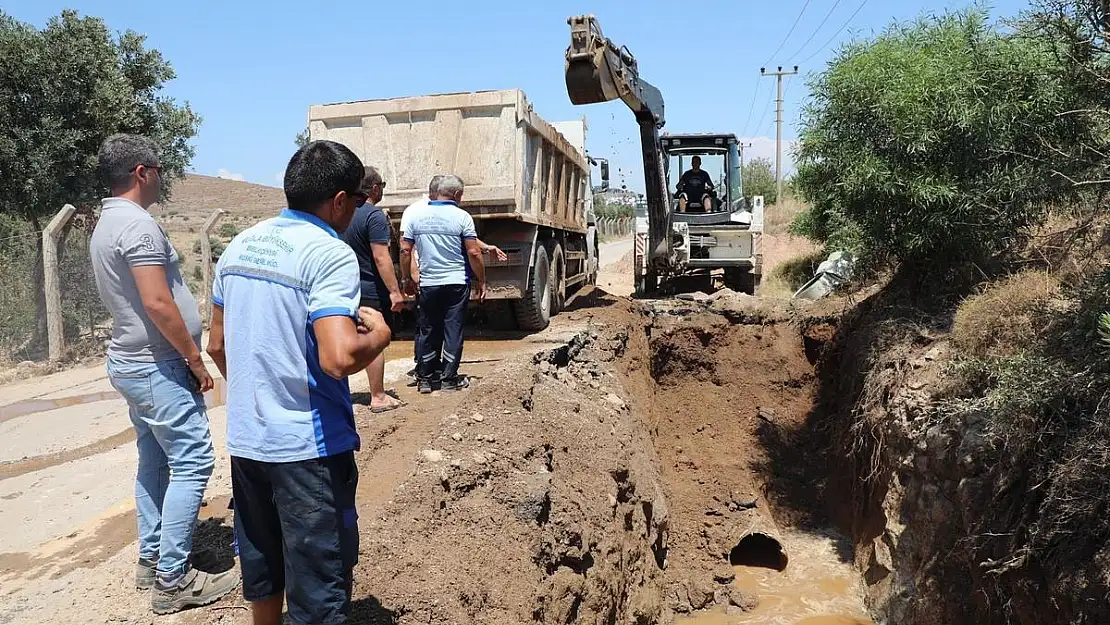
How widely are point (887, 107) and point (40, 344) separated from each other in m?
10.4

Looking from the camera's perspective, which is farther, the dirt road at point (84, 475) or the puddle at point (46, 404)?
the puddle at point (46, 404)

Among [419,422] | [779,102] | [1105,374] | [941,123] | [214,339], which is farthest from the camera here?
[779,102]

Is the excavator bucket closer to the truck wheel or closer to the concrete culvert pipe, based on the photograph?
the truck wheel

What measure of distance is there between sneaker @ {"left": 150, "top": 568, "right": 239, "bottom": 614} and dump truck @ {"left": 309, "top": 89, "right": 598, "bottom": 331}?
4.62m

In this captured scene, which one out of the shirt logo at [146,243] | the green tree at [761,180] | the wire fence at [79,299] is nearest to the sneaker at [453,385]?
the shirt logo at [146,243]

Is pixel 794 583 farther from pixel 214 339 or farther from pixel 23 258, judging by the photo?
pixel 23 258

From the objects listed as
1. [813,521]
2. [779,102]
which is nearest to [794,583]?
[813,521]

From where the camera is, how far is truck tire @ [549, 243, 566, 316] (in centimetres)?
940

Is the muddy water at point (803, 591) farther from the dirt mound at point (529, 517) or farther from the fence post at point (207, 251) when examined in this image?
the fence post at point (207, 251)

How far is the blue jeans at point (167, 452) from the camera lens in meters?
3.21

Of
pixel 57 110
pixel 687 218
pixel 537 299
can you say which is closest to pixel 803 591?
pixel 537 299

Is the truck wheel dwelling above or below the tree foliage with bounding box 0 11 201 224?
below

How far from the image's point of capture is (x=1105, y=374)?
4.04 m

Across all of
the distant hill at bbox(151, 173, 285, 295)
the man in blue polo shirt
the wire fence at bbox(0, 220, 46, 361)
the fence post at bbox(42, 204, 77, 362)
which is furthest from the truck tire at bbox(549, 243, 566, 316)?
the distant hill at bbox(151, 173, 285, 295)
